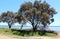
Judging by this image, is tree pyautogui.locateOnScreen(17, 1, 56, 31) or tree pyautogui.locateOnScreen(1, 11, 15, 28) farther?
tree pyautogui.locateOnScreen(1, 11, 15, 28)

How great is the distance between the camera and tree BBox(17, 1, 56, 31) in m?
58.6

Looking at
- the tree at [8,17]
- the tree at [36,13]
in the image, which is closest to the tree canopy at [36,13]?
the tree at [36,13]

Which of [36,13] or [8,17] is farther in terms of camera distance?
[8,17]

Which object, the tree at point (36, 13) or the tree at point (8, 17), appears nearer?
the tree at point (36, 13)

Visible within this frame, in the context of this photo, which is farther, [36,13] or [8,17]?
[8,17]

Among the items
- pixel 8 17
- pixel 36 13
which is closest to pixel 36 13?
pixel 36 13

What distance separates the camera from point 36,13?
2306 inches

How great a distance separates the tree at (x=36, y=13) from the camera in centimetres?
5862

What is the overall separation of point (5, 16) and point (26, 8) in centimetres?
2870

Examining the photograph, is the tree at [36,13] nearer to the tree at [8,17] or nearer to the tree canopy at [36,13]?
the tree canopy at [36,13]

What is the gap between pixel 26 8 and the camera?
60344 mm

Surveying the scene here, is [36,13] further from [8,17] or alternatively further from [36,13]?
[8,17]

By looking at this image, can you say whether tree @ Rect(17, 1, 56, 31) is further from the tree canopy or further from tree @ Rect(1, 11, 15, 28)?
tree @ Rect(1, 11, 15, 28)

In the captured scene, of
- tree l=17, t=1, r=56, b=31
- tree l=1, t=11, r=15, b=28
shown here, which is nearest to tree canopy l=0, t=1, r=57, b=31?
tree l=17, t=1, r=56, b=31
